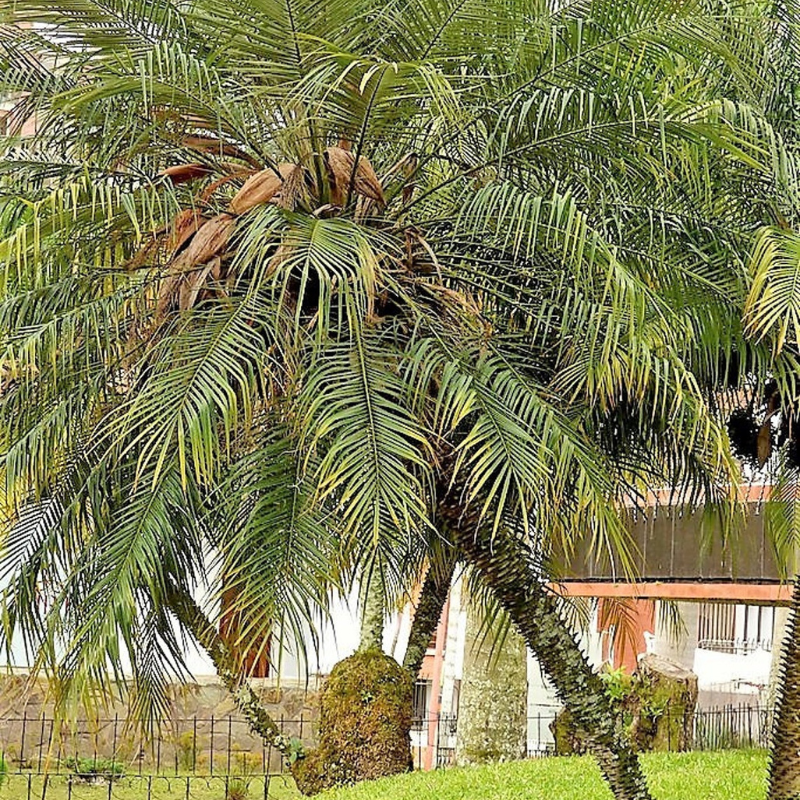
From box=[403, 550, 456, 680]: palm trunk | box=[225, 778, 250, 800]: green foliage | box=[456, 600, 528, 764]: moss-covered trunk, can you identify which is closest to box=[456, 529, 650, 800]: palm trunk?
box=[403, 550, 456, 680]: palm trunk

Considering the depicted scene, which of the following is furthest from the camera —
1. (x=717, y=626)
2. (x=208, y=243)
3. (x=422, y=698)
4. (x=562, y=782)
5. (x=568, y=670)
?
(x=717, y=626)

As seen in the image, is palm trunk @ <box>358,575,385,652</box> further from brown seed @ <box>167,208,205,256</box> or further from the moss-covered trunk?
brown seed @ <box>167,208,205,256</box>

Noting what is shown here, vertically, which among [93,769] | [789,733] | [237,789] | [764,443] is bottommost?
[237,789]

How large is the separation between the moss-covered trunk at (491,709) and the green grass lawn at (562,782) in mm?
1647

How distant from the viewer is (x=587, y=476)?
4.75 meters

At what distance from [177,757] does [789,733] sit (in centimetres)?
711

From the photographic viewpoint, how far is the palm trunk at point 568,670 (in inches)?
237

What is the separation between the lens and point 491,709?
10883 mm

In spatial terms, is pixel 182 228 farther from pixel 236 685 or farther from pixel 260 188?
pixel 236 685

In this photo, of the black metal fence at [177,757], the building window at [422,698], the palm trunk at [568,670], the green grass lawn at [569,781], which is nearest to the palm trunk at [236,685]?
the green grass lawn at [569,781]

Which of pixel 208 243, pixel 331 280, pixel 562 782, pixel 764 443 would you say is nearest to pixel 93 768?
pixel 562 782

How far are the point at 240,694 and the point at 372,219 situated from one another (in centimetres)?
434

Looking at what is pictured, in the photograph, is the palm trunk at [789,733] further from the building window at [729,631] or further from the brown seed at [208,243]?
the building window at [729,631]

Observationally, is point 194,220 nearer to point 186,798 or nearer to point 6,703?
point 186,798
